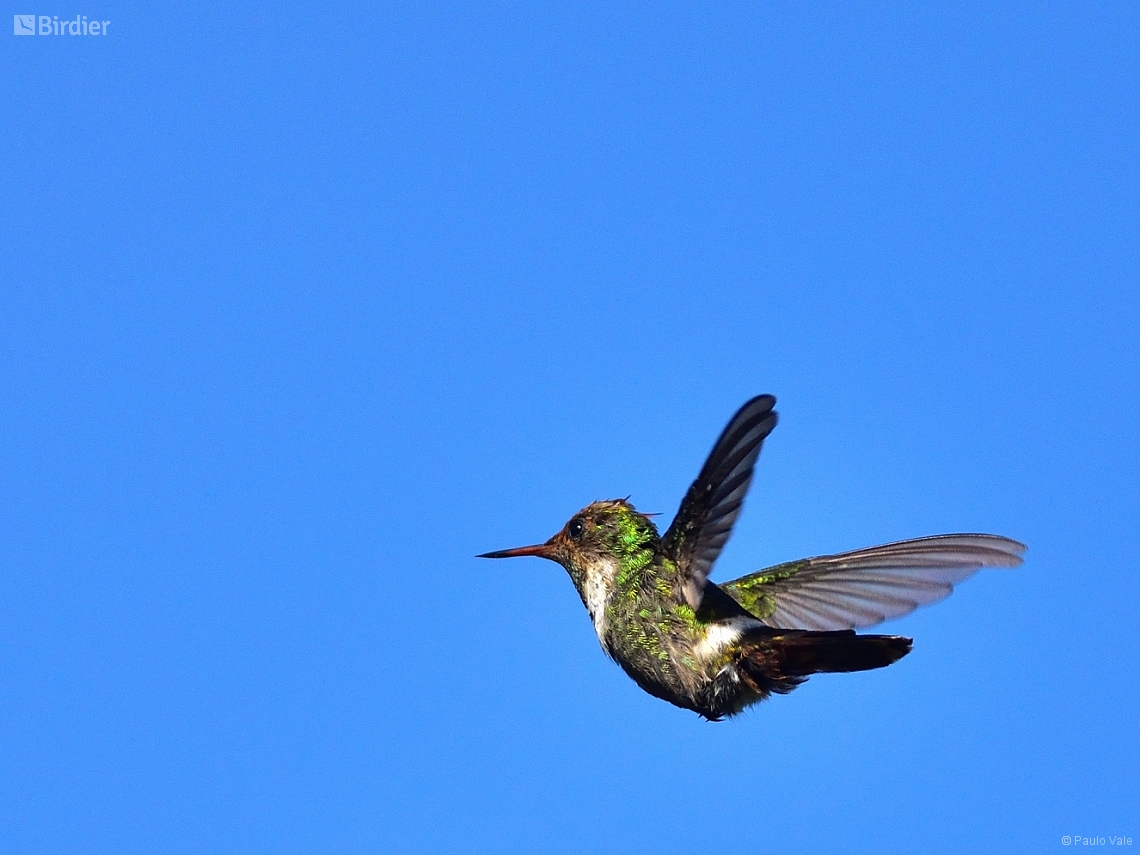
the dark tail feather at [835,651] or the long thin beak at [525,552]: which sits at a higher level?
the long thin beak at [525,552]

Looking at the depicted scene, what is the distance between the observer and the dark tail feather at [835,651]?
6.23 metres

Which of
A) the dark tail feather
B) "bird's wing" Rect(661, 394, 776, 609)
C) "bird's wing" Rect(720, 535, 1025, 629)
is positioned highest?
"bird's wing" Rect(720, 535, 1025, 629)

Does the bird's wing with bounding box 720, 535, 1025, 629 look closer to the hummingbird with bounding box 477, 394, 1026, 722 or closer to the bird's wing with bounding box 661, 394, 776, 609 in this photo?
the hummingbird with bounding box 477, 394, 1026, 722

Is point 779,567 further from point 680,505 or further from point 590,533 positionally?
point 680,505

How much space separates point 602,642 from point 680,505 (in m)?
1.34

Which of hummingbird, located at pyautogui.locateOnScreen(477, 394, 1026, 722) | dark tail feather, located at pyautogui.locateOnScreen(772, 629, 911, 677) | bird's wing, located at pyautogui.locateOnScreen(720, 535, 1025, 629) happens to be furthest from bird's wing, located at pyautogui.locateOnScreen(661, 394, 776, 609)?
bird's wing, located at pyautogui.locateOnScreen(720, 535, 1025, 629)

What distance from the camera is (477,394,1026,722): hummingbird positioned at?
21.0 feet

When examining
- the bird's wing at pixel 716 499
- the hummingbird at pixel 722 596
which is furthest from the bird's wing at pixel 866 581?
the bird's wing at pixel 716 499

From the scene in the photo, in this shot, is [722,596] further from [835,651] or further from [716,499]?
[716,499]

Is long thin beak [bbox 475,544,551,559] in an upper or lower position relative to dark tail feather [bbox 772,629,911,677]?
upper

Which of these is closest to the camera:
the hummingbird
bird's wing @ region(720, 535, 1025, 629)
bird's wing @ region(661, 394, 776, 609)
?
bird's wing @ region(661, 394, 776, 609)

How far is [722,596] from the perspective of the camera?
7453 mm

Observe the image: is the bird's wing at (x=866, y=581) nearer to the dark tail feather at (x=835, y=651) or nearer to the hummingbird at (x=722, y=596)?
the hummingbird at (x=722, y=596)

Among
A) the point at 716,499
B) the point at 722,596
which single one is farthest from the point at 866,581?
the point at 716,499
